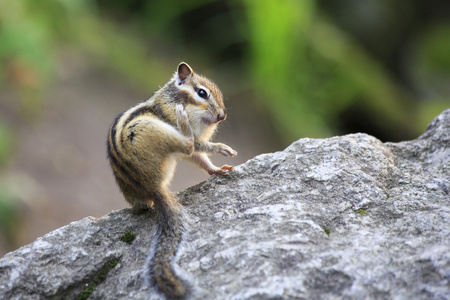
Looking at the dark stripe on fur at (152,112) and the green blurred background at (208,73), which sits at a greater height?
the green blurred background at (208,73)

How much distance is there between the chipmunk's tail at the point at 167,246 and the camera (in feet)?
8.37

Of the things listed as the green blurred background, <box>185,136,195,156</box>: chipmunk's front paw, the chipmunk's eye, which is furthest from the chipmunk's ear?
the green blurred background

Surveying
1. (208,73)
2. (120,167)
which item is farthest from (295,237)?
(208,73)

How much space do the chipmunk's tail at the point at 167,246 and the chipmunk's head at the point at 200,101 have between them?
678mm

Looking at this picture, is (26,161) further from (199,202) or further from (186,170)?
(199,202)

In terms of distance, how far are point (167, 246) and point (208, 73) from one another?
6633 millimetres

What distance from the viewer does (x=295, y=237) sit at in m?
2.71

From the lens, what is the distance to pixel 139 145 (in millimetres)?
3299

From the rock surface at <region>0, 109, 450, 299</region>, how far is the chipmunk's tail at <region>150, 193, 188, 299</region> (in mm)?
58

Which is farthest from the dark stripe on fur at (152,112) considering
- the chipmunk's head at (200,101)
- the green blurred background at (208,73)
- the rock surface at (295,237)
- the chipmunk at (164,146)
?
the green blurred background at (208,73)

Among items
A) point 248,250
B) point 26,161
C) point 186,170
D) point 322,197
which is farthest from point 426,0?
point 248,250

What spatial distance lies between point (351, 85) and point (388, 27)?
208cm

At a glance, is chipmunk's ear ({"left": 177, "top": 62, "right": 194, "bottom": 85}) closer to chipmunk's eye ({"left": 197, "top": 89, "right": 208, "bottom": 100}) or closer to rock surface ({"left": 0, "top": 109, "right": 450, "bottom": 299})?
chipmunk's eye ({"left": 197, "top": 89, "right": 208, "bottom": 100})

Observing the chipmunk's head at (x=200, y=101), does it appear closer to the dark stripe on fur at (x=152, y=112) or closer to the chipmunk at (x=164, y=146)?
the chipmunk at (x=164, y=146)
